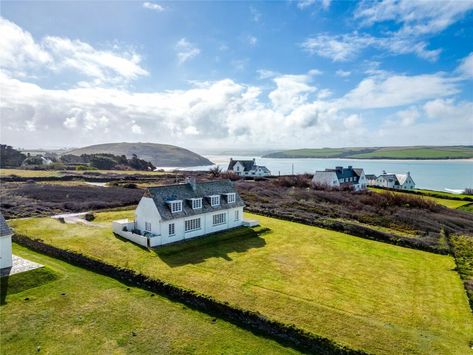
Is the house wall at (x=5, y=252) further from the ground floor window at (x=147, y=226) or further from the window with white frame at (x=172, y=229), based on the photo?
the window with white frame at (x=172, y=229)

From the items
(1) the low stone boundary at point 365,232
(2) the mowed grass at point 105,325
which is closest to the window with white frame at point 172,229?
(2) the mowed grass at point 105,325

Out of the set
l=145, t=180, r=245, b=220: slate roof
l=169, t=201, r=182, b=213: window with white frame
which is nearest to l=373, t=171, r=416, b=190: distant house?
l=145, t=180, r=245, b=220: slate roof

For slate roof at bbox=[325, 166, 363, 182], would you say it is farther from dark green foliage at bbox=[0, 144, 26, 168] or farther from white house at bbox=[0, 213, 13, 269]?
dark green foliage at bbox=[0, 144, 26, 168]

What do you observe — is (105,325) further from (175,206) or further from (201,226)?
(201,226)

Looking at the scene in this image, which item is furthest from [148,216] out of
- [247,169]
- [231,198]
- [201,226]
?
[247,169]

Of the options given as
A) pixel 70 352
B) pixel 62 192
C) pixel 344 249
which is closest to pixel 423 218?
pixel 344 249
